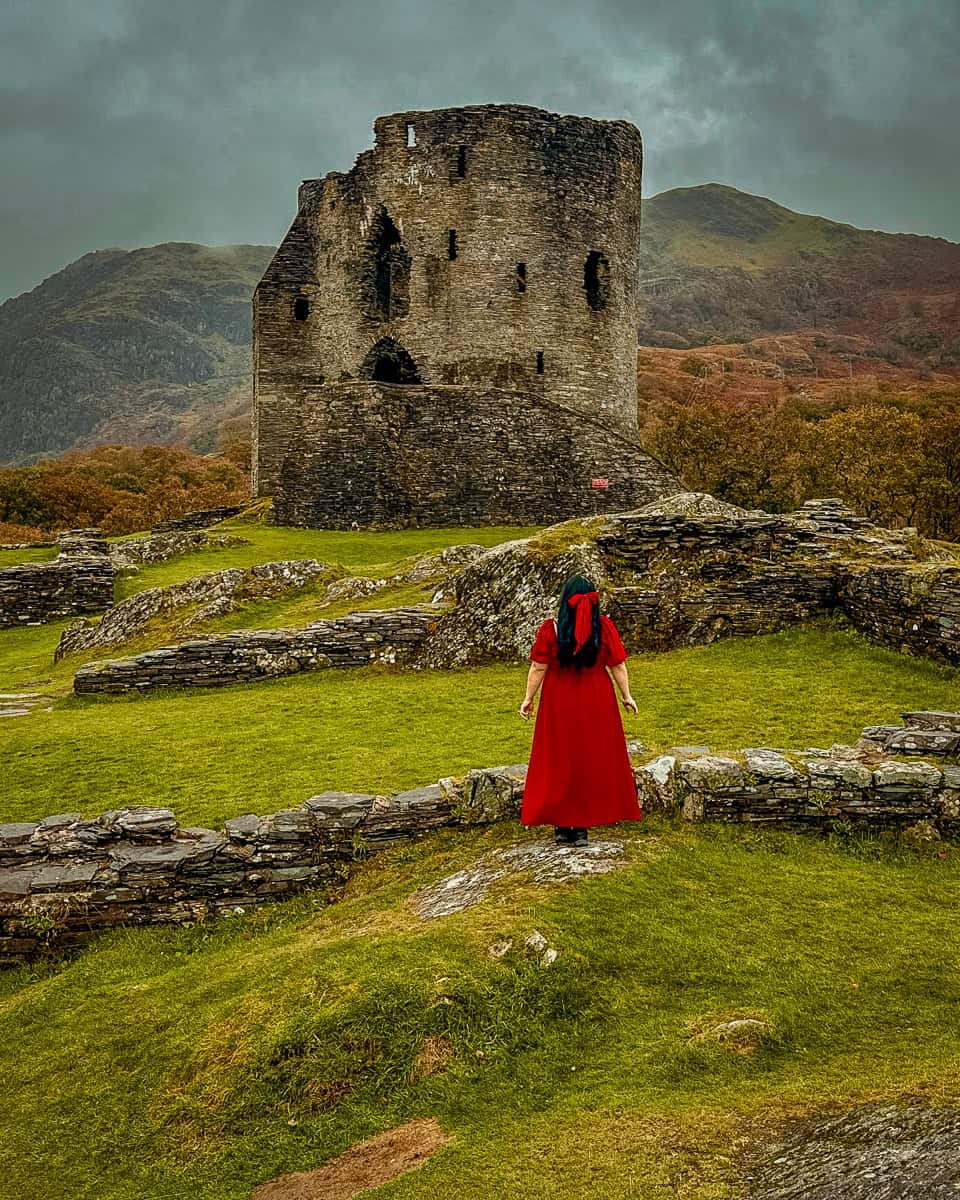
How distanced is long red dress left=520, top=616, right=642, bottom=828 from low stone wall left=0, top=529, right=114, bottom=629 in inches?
725

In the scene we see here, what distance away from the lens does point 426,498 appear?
95.7ft

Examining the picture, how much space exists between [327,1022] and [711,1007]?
6.87ft

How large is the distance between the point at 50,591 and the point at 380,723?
1497 centimetres

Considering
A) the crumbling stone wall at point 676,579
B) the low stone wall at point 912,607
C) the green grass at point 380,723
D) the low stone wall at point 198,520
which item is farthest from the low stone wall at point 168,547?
the low stone wall at point 912,607

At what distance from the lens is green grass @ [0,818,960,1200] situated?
13.8ft

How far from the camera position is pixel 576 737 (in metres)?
6.70

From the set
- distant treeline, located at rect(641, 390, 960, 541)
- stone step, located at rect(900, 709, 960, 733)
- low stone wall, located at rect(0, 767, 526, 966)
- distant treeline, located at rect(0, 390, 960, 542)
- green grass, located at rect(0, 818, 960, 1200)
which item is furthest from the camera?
distant treeline, located at rect(0, 390, 960, 542)

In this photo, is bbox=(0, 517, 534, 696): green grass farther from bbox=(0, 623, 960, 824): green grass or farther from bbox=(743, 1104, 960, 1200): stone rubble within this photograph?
→ bbox=(743, 1104, 960, 1200): stone rubble

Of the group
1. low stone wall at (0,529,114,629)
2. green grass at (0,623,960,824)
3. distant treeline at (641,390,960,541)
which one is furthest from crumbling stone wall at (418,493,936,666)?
distant treeline at (641,390,960,541)

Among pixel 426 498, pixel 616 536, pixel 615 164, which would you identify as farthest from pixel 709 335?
pixel 616 536

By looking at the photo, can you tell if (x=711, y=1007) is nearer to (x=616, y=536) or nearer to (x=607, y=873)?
(x=607, y=873)

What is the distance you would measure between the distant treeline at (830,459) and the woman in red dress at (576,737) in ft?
90.5

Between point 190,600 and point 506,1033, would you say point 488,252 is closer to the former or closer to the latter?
point 190,600

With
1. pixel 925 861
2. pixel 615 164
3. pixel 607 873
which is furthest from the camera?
pixel 615 164
